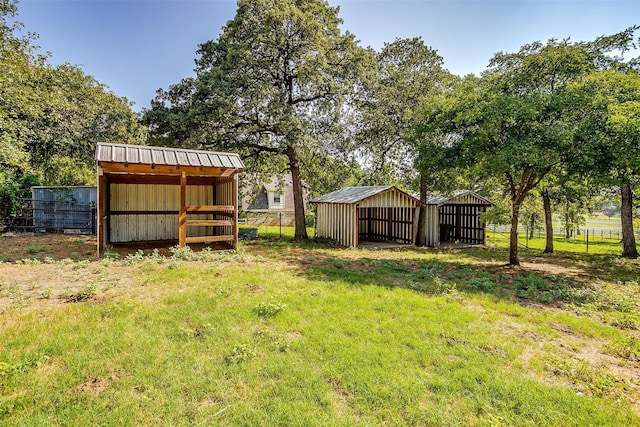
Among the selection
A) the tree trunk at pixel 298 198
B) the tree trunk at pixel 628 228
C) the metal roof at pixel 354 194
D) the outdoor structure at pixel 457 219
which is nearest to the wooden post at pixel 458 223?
the outdoor structure at pixel 457 219

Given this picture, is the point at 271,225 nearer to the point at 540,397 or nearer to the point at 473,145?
the point at 473,145

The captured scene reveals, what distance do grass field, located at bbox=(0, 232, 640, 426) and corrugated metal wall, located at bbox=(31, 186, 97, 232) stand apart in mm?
8807

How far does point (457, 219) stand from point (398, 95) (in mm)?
7888

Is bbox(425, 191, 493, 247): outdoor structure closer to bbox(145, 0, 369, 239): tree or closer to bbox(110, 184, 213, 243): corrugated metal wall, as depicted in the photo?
bbox(145, 0, 369, 239): tree

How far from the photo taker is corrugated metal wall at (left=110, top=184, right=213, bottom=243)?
1173 centimetres

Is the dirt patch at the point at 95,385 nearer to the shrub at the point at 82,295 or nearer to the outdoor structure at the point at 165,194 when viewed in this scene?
the shrub at the point at 82,295

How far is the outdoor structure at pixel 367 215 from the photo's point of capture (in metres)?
13.6

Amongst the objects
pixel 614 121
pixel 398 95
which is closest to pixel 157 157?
pixel 398 95

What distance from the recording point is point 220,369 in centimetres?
350

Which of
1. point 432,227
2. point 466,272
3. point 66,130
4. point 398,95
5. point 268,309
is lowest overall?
point 466,272

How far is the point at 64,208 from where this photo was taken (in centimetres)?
1495

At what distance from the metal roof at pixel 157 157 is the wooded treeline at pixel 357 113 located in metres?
2.69

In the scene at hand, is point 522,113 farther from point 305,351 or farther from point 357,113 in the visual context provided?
point 357,113

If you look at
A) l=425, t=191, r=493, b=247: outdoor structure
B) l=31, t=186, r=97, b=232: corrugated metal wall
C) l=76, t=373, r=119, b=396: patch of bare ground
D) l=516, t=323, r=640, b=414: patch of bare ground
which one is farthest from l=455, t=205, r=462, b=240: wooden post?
l=31, t=186, r=97, b=232: corrugated metal wall
